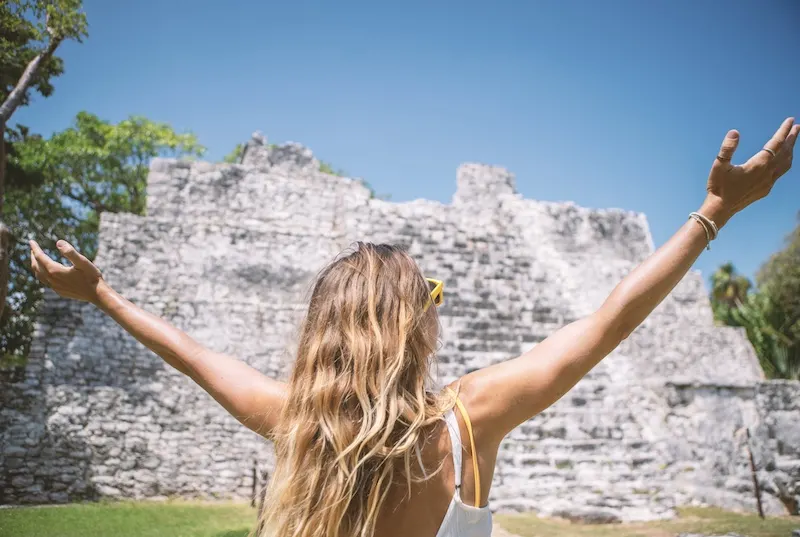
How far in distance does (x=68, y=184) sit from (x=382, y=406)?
17.4 m

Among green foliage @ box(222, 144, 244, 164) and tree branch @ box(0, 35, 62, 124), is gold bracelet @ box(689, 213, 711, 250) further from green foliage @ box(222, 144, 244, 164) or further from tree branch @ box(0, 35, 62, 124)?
green foliage @ box(222, 144, 244, 164)

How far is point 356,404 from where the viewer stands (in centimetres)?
118

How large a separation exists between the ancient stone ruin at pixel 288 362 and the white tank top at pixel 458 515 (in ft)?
16.2

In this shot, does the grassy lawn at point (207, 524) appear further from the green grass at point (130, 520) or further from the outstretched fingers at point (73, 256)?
the outstretched fingers at point (73, 256)

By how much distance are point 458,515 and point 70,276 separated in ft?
4.01

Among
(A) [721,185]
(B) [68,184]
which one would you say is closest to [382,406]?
(A) [721,185]

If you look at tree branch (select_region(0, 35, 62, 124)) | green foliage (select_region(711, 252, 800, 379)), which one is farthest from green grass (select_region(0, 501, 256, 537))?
green foliage (select_region(711, 252, 800, 379))

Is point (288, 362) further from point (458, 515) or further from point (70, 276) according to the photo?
point (458, 515)

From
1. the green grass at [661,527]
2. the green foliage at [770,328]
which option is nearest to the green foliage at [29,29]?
the green grass at [661,527]

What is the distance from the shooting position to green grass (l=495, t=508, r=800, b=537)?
4.97 meters

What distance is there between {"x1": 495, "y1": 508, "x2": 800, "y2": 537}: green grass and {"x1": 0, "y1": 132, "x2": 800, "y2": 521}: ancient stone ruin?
7.3 inches

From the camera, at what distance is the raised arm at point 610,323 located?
3.74 ft

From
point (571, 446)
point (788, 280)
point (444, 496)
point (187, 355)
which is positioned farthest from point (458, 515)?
point (788, 280)

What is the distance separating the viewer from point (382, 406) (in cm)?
112
